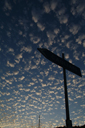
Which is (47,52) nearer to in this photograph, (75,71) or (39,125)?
(75,71)

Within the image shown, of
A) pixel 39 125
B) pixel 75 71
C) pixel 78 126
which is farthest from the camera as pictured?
pixel 39 125

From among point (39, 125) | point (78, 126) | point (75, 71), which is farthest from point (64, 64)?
point (39, 125)

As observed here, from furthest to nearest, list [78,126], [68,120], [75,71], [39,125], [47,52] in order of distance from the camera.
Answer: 1. [39,125]
2. [78,126]
3. [75,71]
4. [47,52]
5. [68,120]

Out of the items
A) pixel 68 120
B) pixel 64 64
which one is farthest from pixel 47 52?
pixel 68 120

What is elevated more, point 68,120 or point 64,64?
point 64,64

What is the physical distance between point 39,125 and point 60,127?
55304mm

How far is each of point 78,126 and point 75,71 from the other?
3.69 m

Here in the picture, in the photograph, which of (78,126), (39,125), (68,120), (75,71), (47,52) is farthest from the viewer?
(39,125)

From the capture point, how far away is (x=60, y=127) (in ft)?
20.8

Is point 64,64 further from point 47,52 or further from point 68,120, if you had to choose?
point 68,120

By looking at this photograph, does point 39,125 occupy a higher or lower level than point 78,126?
lower

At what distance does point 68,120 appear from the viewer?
10.8 feet

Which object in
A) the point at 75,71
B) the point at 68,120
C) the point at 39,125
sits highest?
the point at 75,71

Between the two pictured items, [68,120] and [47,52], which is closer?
[68,120]
